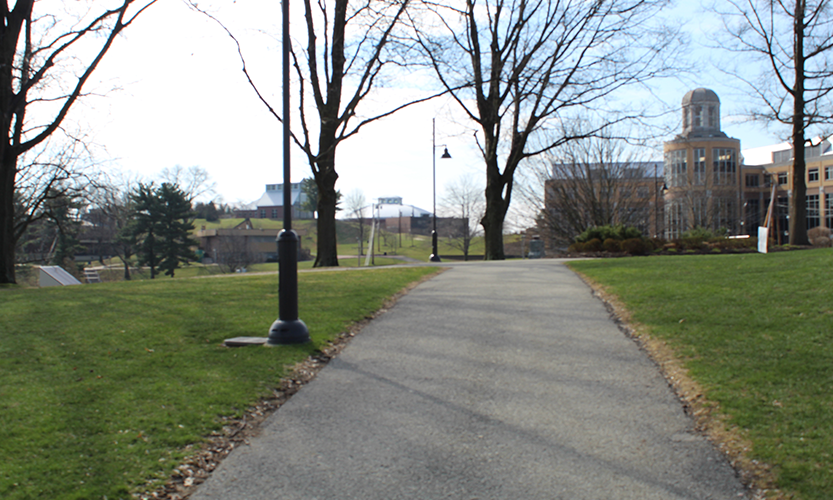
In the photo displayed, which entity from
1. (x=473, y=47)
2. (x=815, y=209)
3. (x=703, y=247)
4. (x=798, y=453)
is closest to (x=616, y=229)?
(x=703, y=247)

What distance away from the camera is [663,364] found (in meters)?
6.11

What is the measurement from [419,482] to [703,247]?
22.0 meters

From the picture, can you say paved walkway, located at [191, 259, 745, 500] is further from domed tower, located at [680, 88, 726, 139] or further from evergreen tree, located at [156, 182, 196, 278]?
domed tower, located at [680, 88, 726, 139]

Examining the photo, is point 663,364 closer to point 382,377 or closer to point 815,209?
point 382,377

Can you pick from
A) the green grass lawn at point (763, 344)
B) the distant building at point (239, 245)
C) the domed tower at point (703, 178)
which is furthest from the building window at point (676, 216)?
the green grass lawn at point (763, 344)

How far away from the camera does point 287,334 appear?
7004 millimetres

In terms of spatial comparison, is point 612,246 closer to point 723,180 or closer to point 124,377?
point 124,377

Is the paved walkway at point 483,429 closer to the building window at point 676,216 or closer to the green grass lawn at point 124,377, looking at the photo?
the green grass lawn at point 124,377

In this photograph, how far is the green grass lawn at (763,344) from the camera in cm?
382

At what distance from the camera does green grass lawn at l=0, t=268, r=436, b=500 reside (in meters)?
3.65

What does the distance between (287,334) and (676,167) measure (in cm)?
7596

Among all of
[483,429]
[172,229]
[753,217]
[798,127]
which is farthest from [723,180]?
[483,429]

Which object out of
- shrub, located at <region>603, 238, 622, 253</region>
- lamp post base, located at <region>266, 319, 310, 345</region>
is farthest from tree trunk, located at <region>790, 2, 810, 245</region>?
lamp post base, located at <region>266, 319, 310, 345</region>

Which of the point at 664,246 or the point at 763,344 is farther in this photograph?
the point at 664,246
